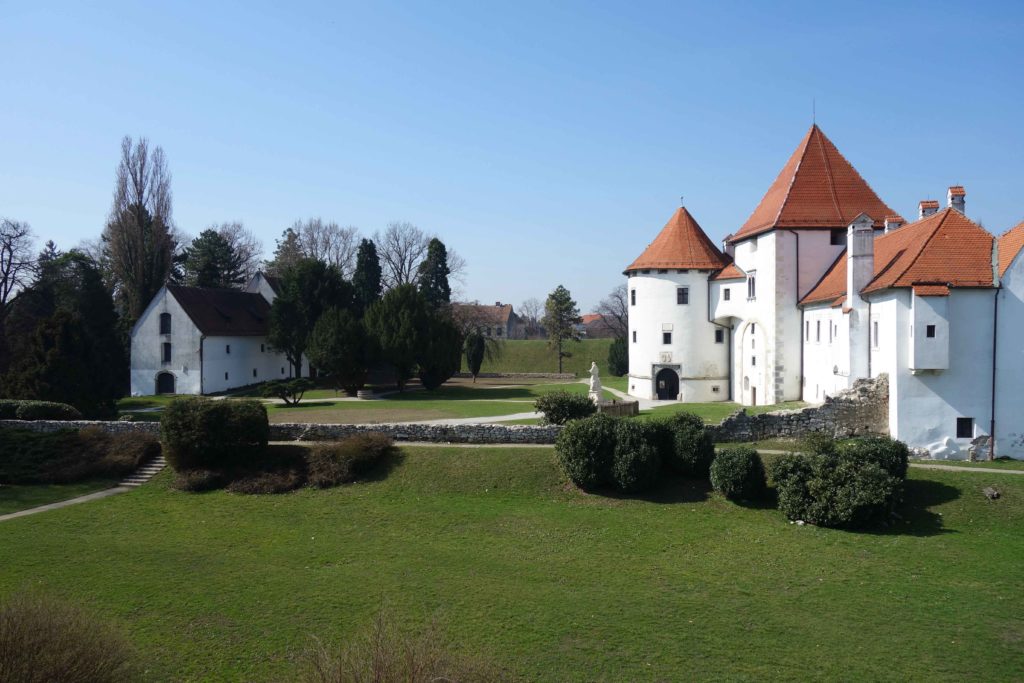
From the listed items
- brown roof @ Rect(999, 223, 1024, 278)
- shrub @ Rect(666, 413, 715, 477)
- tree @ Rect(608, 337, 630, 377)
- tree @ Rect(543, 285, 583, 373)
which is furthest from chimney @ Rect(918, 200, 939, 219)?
tree @ Rect(543, 285, 583, 373)

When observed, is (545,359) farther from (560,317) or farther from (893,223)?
(893,223)

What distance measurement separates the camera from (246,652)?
13.2m

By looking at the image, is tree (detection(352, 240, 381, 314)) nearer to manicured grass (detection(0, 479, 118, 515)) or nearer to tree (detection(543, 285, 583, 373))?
tree (detection(543, 285, 583, 373))

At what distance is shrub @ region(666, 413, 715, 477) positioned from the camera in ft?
78.2

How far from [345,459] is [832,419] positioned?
17.1m

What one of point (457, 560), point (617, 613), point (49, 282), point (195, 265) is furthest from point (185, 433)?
point (195, 265)

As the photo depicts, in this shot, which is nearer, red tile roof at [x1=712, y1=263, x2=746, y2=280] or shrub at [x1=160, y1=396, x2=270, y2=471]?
shrub at [x1=160, y1=396, x2=270, y2=471]

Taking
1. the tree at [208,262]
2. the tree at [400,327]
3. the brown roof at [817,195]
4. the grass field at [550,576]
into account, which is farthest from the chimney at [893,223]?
the tree at [208,262]

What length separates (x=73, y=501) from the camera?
2486 centimetres

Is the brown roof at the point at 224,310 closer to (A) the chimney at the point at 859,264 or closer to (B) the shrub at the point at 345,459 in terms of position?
(B) the shrub at the point at 345,459

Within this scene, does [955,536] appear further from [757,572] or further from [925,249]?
[925,249]

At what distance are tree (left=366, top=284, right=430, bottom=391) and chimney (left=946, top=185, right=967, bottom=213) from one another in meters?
32.7

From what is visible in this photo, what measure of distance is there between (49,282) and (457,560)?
1872 inches

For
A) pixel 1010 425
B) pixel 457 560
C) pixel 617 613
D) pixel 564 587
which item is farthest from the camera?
pixel 1010 425
